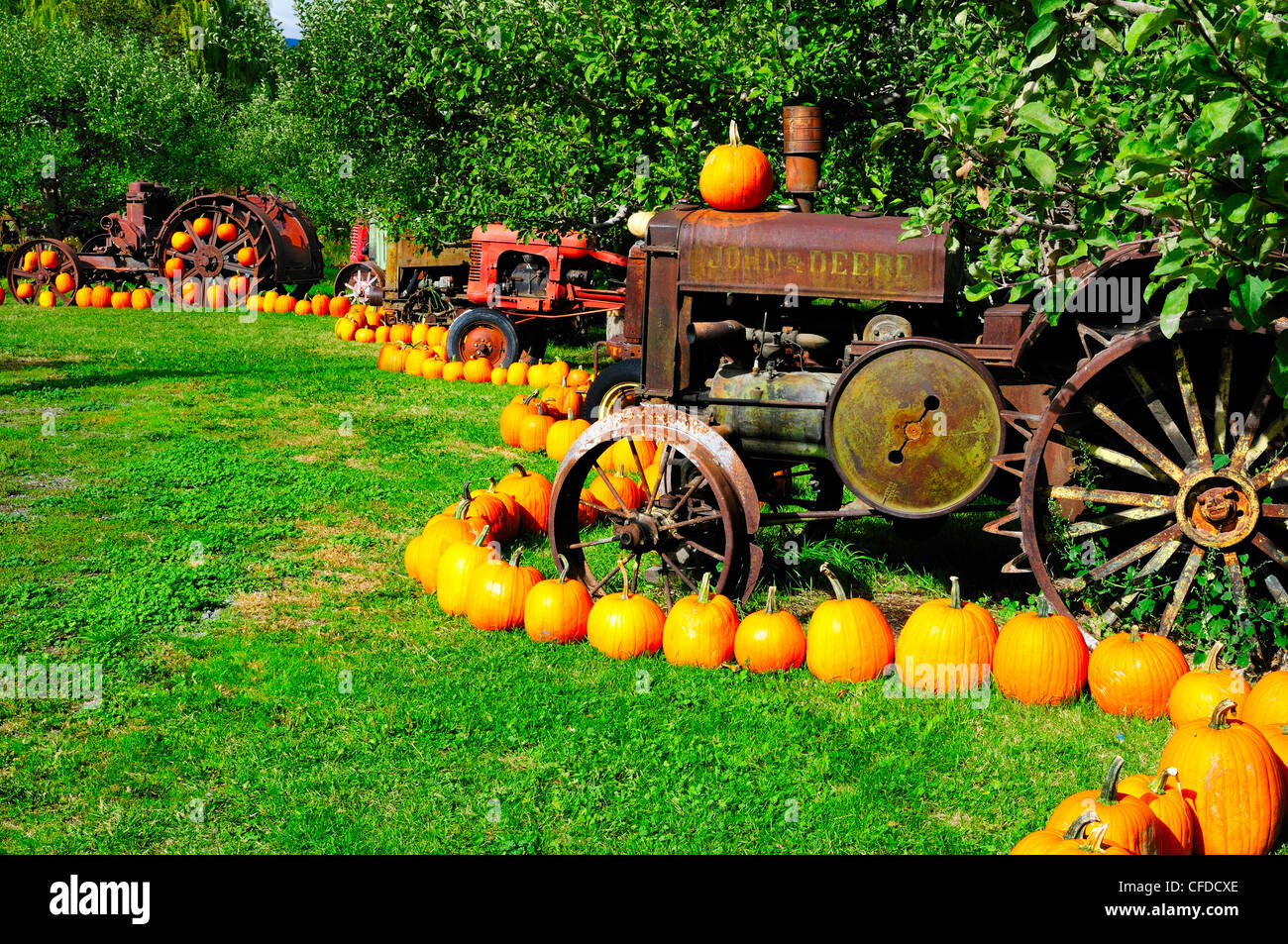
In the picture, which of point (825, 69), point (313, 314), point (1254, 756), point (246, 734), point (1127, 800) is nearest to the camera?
point (1127, 800)

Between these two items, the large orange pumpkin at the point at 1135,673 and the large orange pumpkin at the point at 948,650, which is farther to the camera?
the large orange pumpkin at the point at 948,650

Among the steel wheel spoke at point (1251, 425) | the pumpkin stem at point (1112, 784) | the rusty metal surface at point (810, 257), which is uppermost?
the rusty metal surface at point (810, 257)

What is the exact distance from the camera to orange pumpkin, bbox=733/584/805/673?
231 inches

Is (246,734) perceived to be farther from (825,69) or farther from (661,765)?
(825,69)

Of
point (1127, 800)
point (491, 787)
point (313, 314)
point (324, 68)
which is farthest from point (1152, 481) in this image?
point (313, 314)

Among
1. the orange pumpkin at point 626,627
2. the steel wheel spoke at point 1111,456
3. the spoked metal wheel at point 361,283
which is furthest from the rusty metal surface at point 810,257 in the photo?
the spoked metal wheel at point 361,283

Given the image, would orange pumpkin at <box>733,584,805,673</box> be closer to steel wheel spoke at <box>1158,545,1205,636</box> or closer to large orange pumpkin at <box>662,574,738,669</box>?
large orange pumpkin at <box>662,574,738,669</box>

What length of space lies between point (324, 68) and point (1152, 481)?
54.5 ft

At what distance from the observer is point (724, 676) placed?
19.2 feet

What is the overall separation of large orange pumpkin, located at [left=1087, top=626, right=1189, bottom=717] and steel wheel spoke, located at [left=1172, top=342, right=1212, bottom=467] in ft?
2.87

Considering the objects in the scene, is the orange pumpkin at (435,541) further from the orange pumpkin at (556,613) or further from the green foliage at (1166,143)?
the green foliage at (1166,143)

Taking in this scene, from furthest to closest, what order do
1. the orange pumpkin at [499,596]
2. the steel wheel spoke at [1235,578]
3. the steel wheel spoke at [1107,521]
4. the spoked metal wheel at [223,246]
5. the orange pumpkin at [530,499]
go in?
1. the spoked metal wheel at [223,246]
2. the orange pumpkin at [530,499]
3. the orange pumpkin at [499,596]
4. the steel wheel spoke at [1107,521]
5. the steel wheel spoke at [1235,578]

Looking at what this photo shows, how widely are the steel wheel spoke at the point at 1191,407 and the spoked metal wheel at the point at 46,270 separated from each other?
869 inches

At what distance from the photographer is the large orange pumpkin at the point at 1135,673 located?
5.26m
